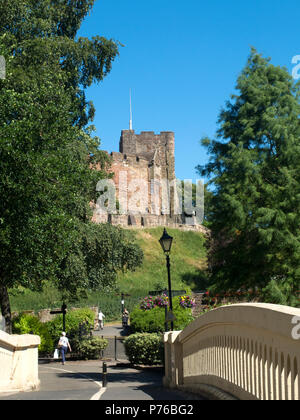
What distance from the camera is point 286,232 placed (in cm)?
1567

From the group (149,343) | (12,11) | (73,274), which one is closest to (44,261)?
(73,274)

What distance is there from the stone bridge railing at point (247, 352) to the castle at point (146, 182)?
183 ft

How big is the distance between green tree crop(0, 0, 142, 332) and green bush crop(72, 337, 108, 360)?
112 inches

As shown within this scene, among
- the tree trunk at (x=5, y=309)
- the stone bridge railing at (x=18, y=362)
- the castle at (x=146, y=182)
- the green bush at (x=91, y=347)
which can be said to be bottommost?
the green bush at (x=91, y=347)

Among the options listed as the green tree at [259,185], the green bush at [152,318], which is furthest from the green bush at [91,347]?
the green tree at [259,185]

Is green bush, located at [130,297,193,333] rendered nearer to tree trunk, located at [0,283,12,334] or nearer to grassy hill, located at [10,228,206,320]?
tree trunk, located at [0,283,12,334]

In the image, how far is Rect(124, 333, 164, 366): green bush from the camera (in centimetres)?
2183

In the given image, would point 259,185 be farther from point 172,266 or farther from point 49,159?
point 172,266

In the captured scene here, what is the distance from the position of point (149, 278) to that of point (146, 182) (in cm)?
2398

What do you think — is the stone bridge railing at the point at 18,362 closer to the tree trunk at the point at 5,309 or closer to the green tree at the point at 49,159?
the green tree at the point at 49,159

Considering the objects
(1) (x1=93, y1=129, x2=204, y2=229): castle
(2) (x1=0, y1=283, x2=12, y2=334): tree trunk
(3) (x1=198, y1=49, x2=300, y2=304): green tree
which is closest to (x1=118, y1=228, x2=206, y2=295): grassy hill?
(1) (x1=93, y1=129, x2=204, y2=229): castle

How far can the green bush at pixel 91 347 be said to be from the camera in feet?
85.3

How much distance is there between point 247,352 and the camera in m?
6.45

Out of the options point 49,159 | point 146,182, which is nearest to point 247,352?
point 49,159
